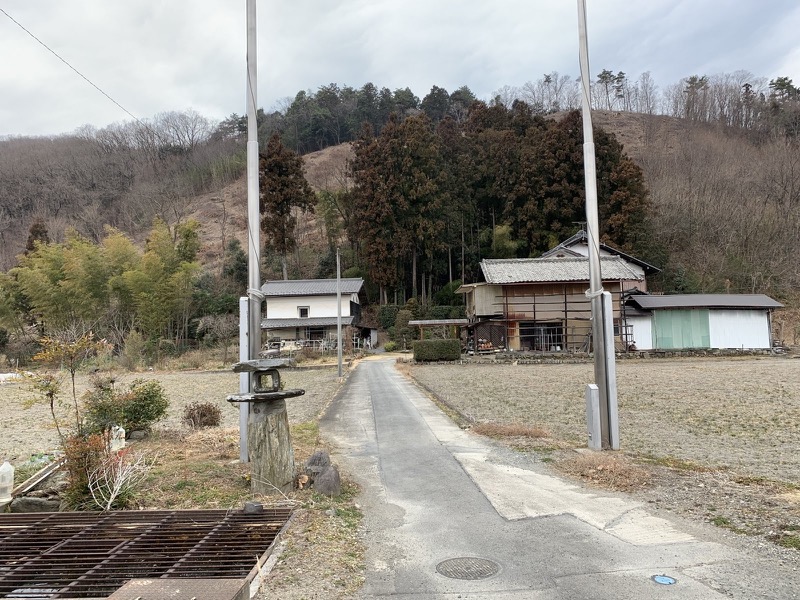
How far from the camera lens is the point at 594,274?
7.39 meters

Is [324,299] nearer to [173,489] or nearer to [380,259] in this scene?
[380,259]

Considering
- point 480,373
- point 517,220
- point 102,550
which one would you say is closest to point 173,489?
point 102,550

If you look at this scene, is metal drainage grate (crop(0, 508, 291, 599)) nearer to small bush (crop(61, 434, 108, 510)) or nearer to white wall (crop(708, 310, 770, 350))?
small bush (crop(61, 434, 108, 510))

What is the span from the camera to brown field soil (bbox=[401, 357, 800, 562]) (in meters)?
4.88

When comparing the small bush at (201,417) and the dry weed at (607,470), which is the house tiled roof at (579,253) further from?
the dry weed at (607,470)

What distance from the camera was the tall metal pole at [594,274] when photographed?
7.09 m

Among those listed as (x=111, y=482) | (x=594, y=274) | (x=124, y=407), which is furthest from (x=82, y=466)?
(x=594, y=274)

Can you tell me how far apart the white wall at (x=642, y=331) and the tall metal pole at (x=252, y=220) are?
98.6 ft

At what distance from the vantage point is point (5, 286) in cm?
3975

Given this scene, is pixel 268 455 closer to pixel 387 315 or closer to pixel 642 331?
pixel 642 331

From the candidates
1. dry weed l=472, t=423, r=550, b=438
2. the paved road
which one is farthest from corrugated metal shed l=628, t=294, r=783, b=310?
the paved road

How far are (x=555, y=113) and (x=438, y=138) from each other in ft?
150

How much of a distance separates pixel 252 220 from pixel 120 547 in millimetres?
4046

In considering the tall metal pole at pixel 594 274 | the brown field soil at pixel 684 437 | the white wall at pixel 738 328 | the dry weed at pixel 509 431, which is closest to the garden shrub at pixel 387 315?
the white wall at pixel 738 328
